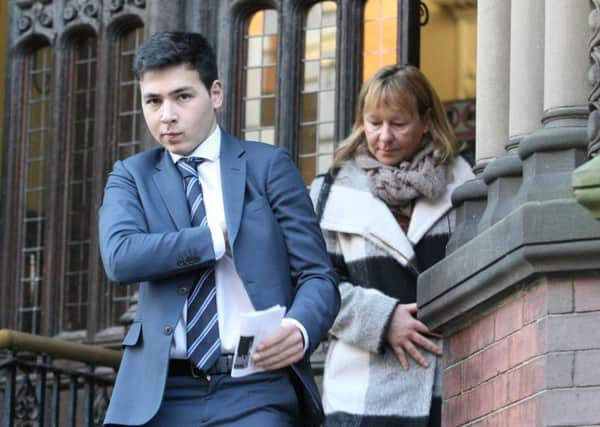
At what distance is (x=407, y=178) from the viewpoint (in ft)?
23.7

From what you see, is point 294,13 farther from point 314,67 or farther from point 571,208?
point 571,208

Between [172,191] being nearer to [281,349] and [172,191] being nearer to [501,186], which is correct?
[281,349]

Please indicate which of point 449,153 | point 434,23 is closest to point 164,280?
point 449,153

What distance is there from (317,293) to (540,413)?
0.77m

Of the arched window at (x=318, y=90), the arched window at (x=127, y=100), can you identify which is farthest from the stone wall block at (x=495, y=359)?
the arched window at (x=127, y=100)

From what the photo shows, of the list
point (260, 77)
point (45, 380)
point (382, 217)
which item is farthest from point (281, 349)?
point (260, 77)

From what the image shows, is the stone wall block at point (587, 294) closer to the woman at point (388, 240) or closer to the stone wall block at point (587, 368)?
the stone wall block at point (587, 368)

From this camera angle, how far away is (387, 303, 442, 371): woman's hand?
23.3 feet

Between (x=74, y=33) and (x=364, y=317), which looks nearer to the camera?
(x=364, y=317)

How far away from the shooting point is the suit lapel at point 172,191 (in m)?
6.11

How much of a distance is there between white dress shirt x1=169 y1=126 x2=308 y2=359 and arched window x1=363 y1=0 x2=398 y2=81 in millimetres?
3378

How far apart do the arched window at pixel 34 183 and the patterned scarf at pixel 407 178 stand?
3.28m

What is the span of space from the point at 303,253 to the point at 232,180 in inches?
12.9

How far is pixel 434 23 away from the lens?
14875 mm
